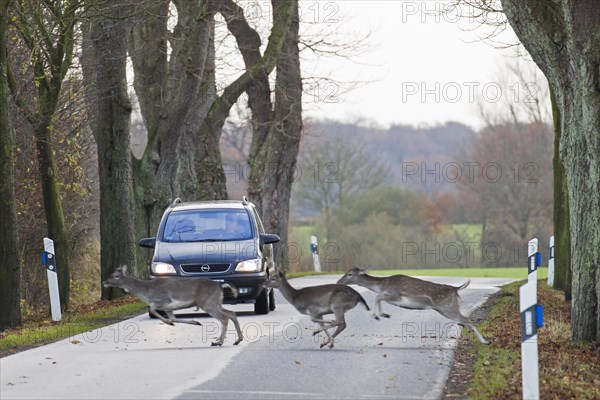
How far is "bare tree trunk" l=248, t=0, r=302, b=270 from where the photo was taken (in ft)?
132

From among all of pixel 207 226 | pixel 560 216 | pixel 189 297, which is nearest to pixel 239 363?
pixel 189 297

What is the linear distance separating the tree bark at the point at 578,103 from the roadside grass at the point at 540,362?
0.77 m

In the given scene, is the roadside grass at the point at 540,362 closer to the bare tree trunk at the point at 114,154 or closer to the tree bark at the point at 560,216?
the tree bark at the point at 560,216

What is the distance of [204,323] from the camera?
19188mm

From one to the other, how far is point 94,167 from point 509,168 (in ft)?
140

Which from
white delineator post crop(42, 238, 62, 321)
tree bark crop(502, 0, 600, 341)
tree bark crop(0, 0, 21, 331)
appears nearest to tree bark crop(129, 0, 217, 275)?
white delineator post crop(42, 238, 62, 321)

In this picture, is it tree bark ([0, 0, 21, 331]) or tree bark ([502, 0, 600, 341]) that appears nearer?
tree bark ([502, 0, 600, 341])

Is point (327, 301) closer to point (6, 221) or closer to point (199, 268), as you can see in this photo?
point (199, 268)

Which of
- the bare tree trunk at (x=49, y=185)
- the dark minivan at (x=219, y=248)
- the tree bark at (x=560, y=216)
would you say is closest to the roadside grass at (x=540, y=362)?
the dark minivan at (x=219, y=248)

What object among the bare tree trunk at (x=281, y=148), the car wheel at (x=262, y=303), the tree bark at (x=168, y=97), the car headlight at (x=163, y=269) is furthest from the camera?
the bare tree trunk at (x=281, y=148)

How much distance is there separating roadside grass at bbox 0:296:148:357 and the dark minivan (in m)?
1.32

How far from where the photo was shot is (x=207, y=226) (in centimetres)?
2139

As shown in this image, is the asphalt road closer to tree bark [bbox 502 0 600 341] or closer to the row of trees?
tree bark [bbox 502 0 600 341]

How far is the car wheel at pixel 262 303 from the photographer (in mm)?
20691
